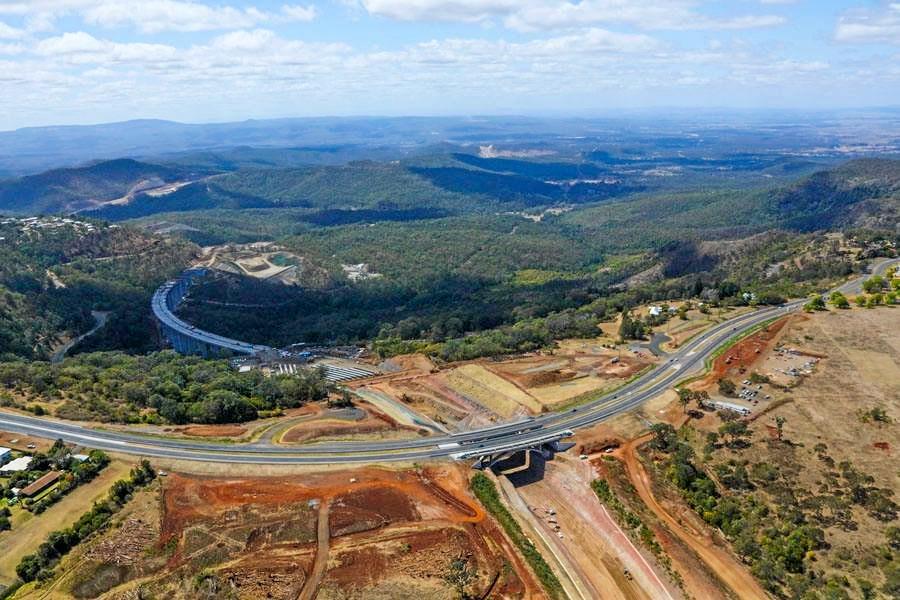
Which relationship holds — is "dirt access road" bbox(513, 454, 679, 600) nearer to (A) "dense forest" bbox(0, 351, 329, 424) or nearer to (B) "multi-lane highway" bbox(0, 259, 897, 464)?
(B) "multi-lane highway" bbox(0, 259, 897, 464)

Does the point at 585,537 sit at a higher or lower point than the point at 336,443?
lower

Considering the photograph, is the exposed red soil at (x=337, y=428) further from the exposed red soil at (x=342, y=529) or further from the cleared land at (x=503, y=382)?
the exposed red soil at (x=342, y=529)

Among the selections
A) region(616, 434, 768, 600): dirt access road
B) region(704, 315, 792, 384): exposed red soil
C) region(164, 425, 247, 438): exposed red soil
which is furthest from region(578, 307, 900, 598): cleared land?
region(164, 425, 247, 438): exposed red soil

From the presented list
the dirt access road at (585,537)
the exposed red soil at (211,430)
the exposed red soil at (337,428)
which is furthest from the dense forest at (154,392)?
the dirt access road at (585,537)

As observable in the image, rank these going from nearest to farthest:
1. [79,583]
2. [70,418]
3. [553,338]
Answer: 1. [79,583]
2. [70,418]
3. [553,338]

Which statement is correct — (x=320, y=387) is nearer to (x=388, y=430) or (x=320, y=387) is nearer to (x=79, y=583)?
(x=388, y=430)

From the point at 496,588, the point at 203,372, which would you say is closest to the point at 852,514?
the point at 496,588

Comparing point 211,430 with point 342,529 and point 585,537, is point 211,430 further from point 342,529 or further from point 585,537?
point 585,537

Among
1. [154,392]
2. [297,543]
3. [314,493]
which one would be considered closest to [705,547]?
[297,543]
